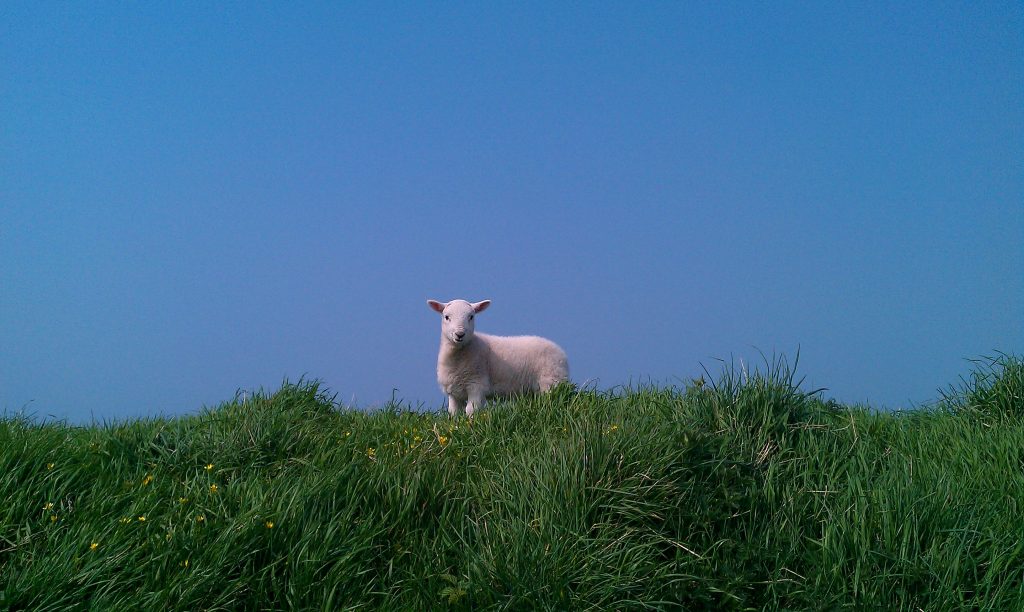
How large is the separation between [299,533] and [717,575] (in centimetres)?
286

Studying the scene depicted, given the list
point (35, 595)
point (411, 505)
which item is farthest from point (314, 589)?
point (35, 595)

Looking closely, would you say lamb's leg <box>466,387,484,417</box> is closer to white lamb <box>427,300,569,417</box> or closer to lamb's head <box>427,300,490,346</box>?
white lamb <box>427,300,569,417</box>

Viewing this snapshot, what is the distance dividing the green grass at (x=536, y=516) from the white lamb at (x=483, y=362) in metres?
2.56

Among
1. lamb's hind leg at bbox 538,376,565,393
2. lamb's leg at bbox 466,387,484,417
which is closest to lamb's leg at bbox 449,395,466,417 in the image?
lamb's leg at bbox 466,387,484,417

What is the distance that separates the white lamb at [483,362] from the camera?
9.52 metres

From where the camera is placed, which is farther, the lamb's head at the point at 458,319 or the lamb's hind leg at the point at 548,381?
the lamb's hind leg at the point at 548,381

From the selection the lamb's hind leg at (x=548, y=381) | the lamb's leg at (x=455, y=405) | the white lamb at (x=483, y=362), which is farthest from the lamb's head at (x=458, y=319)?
the lamb's hind leg at (x=548, y=381)

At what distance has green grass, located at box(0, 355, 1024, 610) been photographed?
15.6 feet

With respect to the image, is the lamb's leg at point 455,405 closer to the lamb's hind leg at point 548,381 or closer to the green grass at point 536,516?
the lamb's hind leg at point 548,381

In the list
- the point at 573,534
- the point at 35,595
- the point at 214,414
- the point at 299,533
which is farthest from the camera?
the point at 214,414

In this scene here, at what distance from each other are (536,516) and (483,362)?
4.85 m

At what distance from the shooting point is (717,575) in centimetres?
514

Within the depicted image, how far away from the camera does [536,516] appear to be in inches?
201

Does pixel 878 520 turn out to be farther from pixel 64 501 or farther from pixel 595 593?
pixel 64 501
